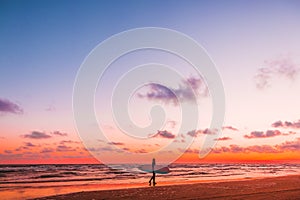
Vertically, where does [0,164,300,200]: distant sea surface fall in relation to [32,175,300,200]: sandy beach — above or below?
above

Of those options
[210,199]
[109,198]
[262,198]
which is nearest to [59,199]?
[109,198]

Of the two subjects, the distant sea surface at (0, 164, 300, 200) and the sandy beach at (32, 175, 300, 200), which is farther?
the distant sea surface at (0, 164, 300, 200)

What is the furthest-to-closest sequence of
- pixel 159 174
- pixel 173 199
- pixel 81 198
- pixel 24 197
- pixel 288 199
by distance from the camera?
pixel 159 174 < pixel 24 197 < pixel 81 198 < pixel 173 199 < pixel 288 199

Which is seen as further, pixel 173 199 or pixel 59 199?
pixel 59 199

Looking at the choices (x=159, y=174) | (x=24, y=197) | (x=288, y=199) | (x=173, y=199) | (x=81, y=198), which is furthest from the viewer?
(x=159, y=174)

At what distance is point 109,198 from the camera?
20.8m

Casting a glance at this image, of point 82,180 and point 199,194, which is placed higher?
point 82,180

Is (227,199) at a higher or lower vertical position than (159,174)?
lower

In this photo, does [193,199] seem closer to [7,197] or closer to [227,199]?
[227,199]

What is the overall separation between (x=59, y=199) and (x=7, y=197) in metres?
5.41

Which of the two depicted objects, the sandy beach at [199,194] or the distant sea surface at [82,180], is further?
the distant sea surface at [82,180]

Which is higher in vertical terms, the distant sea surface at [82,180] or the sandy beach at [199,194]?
the distant sea surface at [82,180]

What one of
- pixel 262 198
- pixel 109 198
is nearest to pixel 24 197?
pixel 109 198

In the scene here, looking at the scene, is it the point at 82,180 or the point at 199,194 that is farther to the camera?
the point at 82,180
